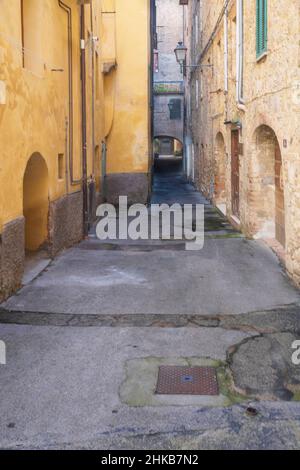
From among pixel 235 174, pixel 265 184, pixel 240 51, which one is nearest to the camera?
pixel 265 184

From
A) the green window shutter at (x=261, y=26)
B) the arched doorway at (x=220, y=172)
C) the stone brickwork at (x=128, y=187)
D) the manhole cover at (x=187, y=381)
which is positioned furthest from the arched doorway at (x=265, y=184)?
the stone brickwork at (x=128, y=187)

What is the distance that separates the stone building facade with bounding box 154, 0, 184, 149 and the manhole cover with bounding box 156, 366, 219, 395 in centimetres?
3141

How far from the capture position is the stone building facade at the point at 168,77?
36.0 m

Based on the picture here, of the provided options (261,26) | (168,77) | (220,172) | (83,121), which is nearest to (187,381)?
(261,26)

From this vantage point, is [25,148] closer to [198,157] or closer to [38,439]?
[38,439]

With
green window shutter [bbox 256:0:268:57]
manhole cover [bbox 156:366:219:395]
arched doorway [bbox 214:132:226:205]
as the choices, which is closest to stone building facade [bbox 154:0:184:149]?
arched doorway [bbox 214:132:226:205]

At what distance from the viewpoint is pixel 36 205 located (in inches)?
385

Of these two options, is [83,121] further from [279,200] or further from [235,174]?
[279,200]

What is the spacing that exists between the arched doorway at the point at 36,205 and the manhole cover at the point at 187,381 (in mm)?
5336

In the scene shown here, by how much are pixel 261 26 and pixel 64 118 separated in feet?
13.6

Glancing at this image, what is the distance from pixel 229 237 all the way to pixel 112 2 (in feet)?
33.4

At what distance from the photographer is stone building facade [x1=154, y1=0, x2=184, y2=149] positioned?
3600 centimetres

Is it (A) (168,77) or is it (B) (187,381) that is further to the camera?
(A) (168,77)

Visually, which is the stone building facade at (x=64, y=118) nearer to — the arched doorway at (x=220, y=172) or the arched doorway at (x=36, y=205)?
the arched doorway at (x=36, y=205)
